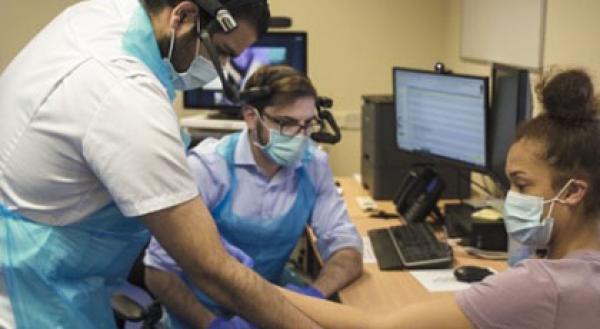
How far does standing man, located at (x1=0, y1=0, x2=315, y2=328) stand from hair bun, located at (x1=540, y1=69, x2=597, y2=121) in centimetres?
59

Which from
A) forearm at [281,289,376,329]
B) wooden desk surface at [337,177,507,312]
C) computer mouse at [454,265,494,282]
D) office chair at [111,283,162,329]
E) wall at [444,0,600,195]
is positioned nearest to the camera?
forearm at [281,289,376,329]

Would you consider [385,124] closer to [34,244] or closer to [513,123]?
[513,123]

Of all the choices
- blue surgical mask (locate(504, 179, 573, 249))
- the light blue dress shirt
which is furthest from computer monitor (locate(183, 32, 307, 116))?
blue surgical mask (locate(504, 179, 573, 249))

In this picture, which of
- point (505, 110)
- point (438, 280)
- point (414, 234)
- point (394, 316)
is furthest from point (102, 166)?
point (505, 110)

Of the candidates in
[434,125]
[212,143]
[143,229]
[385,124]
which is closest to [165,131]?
[143,229]

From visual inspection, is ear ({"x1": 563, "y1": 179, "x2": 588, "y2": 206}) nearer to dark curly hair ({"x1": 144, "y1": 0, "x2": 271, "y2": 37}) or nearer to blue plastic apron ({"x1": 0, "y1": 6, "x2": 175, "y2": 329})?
dark curly hair ({"x1": 144, "y1": 0, "x2": 271, "y2": 37})

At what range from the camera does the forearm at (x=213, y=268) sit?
1.13m

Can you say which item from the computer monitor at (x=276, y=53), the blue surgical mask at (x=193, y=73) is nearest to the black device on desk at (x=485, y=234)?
the blue surgical mask at (x=193, y=73)

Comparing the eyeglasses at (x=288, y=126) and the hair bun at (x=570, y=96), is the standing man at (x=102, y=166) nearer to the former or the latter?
the hair bun at (x=570, y=96)

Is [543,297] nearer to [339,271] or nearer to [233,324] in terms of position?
[233,324]

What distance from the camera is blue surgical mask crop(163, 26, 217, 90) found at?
1305 millimetres

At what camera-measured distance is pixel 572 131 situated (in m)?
1.39

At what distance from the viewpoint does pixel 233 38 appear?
1.32 metres

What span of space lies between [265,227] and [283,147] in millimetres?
241
